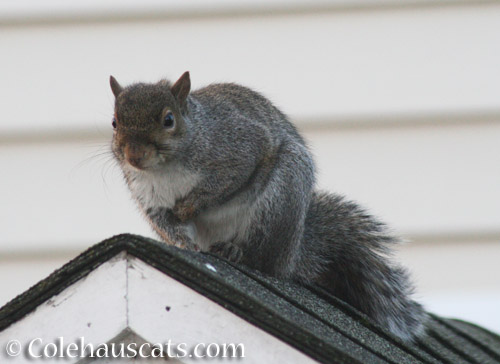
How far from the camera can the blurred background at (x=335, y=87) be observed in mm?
2340

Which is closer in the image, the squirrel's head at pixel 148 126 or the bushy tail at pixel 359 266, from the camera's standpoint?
the squirrel's head at pixel 148 126

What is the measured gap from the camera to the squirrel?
54.4 inches

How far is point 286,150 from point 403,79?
94 centimetres

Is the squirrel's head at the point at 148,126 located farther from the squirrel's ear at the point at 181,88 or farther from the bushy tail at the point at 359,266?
the bushy tail at the point at 359,266

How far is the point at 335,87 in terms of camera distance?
2.35 metres

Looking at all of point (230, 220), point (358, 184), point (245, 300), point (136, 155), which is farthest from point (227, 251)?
point (358, 184)

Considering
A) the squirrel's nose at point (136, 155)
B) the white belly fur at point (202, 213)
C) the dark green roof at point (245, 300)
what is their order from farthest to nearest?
1. the white belly fur at point (202, 213)
2. the squirrel's nose at point (136, 155)
3. the dark green roof at point (245, 300)

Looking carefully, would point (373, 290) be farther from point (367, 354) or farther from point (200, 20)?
point (200, 20)

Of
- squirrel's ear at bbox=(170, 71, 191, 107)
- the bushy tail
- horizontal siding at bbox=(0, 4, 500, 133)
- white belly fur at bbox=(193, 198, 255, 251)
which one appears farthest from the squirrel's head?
horizontal siding at bbox=(0, 4, 500, 133)

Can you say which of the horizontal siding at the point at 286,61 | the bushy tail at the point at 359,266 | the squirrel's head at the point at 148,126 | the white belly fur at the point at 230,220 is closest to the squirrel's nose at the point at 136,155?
the squirrel's head at the point at 148,126

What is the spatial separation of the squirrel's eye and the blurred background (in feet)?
3.15

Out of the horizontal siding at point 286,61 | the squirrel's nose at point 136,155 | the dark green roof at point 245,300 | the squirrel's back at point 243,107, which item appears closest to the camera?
the dark green roof at point 245,300

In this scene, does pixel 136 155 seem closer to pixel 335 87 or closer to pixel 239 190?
pixel 239 190

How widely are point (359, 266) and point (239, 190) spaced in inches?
11.5
